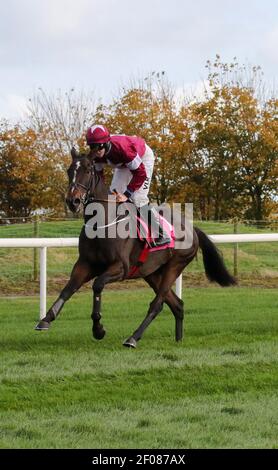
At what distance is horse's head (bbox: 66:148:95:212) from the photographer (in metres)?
6.86

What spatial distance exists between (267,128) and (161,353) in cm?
2482

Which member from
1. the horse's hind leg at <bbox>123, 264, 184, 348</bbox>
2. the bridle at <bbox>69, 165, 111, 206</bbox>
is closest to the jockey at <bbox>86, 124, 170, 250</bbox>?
the bridle at <bbox>69, 165, 111, 206</bbox>

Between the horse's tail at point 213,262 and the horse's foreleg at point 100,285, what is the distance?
5.49 ft

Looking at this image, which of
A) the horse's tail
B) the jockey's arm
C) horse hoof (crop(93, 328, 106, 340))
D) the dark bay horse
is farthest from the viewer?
the horse's tail

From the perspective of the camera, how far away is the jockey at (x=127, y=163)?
705 centimetres

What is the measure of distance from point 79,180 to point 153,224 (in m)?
0.98

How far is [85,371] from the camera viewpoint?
6.10 m

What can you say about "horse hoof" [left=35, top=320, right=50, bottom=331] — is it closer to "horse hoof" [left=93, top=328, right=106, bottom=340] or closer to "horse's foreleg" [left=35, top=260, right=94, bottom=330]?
"horse's foreleg" [left=35, top=260, right=94, bottom=330]

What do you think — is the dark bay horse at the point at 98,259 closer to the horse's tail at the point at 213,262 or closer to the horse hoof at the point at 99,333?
the horse hoof at the point at 99,333

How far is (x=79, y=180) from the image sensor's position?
6957mm

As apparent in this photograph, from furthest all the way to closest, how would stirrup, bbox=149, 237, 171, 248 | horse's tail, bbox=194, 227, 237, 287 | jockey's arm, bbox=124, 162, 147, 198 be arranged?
horse's tail, bbox=194, 227, 237, 287 < stirrup, bbox=149, 237, 171, 248 < jockey's arm, bbox=124, 162, 147, 198

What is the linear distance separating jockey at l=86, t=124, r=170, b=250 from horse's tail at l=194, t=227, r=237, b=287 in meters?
0.98

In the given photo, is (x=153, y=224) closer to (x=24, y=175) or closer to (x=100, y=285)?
(x=100, y=285)

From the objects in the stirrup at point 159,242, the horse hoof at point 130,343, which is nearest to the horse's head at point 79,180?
the stirrup at point 159,242
